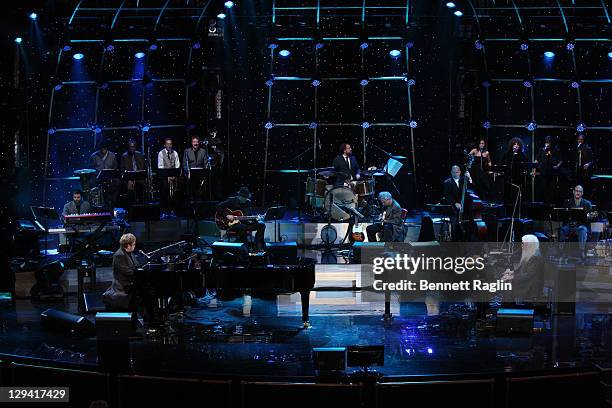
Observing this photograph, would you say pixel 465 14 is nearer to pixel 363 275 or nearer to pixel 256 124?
pixel 256 124

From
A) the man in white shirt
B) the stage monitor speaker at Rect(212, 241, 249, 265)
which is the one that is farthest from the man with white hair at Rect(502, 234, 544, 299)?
the man in white shirt

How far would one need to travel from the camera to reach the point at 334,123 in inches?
846

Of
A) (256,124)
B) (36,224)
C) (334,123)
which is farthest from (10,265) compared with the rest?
(334,123)

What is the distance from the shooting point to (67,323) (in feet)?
41.5

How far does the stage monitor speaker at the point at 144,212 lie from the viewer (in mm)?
17750

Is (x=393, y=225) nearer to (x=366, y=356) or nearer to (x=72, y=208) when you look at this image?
(x=72, y=208)

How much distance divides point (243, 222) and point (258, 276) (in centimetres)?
438

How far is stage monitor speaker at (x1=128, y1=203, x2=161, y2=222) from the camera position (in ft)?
58.2

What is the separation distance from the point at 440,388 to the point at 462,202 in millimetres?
8751

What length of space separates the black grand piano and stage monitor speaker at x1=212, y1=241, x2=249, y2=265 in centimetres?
50

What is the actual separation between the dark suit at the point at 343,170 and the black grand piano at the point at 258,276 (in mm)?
6893

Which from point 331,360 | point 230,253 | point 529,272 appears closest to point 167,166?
point 230,253

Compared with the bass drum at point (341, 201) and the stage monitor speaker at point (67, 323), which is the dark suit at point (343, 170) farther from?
the stage monitor speaker at point (67, 323)

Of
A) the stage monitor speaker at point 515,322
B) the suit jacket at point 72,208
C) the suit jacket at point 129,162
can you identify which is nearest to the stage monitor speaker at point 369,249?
the stage monitor speaker at point 515,322
